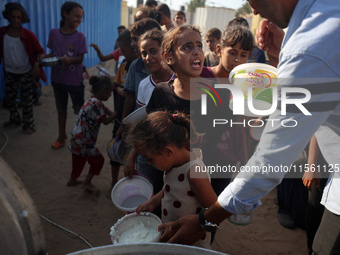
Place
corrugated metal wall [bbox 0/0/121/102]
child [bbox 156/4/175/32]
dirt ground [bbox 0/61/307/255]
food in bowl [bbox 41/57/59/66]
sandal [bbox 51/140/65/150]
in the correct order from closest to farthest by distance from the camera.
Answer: dirt ground [bbox 0/61/307/255], food in bowl [bbox 41/57/59/66], sandal [bbox 51/140/65/150], child [bbox 156/4/175/32], corrugated metal wall [bbox 0/0/121/102]

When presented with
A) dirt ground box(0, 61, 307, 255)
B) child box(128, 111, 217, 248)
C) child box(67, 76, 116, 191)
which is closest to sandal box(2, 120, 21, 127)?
dirt ground box(0, 61, 307, 255)

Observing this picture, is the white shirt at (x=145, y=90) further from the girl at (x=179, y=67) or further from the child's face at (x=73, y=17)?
the child's face at (x=73, y=17)

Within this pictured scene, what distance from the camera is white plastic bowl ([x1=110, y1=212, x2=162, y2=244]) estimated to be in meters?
1.53

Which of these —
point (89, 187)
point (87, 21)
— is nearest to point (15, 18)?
point (89, 187)

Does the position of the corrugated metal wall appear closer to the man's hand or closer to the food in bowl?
the food in bowl

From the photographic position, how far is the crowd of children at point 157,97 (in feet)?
5.60

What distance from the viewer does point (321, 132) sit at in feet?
4.70

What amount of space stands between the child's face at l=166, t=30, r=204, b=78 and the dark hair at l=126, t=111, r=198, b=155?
453 mm

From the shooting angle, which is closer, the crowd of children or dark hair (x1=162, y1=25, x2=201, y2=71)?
the crowd of children

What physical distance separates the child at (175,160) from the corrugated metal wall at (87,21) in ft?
15.8

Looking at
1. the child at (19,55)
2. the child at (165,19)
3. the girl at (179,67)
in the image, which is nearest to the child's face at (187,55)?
the girl at (179,67)

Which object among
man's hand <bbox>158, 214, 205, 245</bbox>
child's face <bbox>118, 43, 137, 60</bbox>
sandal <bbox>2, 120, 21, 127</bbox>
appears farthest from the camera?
sandal <bbox>2, 120, 21, 127</bbox>

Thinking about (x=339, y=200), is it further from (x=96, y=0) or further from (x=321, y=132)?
(x=96, y=0)

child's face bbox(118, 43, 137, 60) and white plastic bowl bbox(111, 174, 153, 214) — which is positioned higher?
child's face bbox(118, 43, 137, 60)
